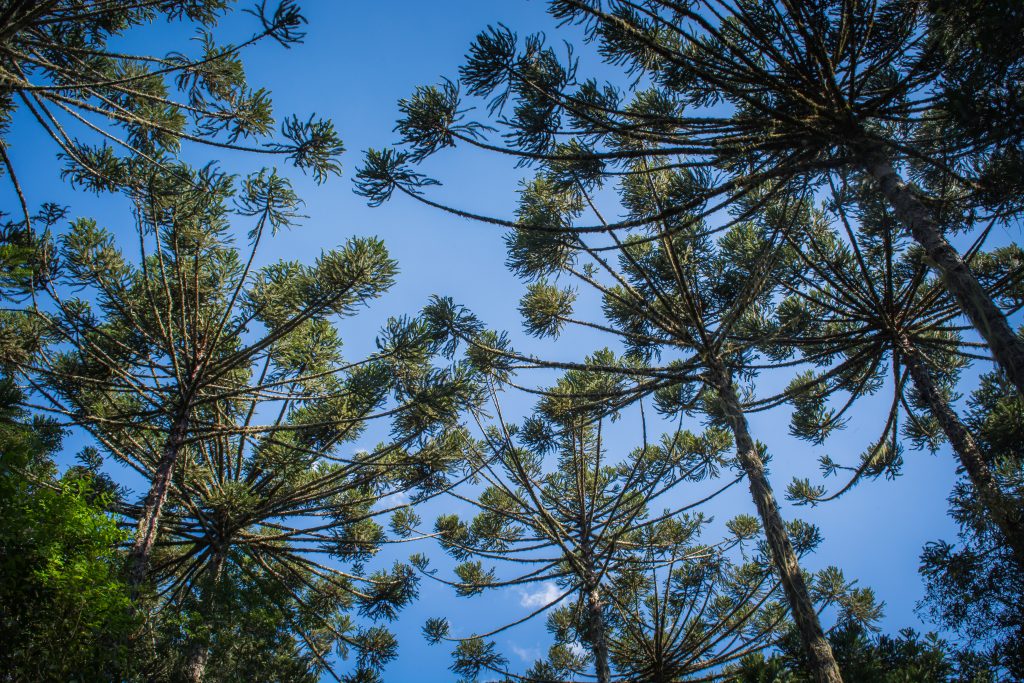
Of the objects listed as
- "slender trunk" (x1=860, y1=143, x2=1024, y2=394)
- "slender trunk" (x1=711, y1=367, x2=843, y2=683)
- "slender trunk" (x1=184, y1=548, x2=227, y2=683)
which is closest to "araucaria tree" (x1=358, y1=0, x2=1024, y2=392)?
"slender trunk" (x1=860, y1=143, x2=1024, y2=394)

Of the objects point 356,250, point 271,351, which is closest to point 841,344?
point 356,250

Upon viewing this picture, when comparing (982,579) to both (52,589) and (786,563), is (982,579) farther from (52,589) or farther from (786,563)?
(52,589)

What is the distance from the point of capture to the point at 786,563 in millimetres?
4734

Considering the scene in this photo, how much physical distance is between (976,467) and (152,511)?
8.44 m

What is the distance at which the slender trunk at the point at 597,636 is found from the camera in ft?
24.2

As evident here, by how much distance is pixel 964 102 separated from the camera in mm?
3502

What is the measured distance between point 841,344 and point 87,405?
10267 millimetres

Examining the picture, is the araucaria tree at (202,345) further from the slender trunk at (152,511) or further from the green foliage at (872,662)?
the green foliage at (872,662)

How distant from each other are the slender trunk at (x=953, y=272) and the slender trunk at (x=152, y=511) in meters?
6.10

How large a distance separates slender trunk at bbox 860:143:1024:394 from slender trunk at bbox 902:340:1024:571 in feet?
9.25

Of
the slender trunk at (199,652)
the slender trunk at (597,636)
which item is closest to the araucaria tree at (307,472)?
the slender trunk at (199,652)

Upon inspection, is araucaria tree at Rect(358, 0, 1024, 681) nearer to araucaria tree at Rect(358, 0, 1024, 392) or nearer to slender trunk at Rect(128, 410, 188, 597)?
araucaria tree at Rect(358, 0, 1024, 392)

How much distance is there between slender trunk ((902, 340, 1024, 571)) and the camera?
5.03m

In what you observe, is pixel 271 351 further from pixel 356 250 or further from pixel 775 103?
pixel 775 103
